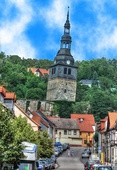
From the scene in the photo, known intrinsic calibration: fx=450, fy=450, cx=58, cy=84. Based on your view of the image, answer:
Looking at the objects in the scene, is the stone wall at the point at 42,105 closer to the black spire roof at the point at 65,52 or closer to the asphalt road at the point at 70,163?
the black spire roof at the point at 65,52

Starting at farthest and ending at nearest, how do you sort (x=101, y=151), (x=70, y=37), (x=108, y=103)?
(x=70, y=37), (x=108, y=103), (x=101, y=151)

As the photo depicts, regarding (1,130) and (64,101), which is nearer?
(1,130)

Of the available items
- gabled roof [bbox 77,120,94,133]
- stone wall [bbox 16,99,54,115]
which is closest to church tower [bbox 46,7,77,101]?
stone wall [bbox 16,99,54,115]

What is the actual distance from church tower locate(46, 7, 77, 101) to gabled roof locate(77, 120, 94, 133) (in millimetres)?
37694

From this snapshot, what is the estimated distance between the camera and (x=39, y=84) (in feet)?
615

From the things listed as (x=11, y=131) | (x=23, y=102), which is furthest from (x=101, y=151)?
(x=23, y=102)

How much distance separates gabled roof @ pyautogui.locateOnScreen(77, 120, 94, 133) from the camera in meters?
131

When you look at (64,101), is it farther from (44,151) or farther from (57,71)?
(44,151)

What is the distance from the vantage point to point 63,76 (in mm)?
175500

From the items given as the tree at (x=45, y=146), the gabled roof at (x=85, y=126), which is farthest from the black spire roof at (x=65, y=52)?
the tree at (x=45, y=146)

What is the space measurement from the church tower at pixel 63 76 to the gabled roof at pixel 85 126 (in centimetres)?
3769

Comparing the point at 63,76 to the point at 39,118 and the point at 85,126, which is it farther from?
the point at 39,118

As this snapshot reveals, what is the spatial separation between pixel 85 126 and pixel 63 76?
45771mm

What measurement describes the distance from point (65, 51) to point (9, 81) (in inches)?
1252
